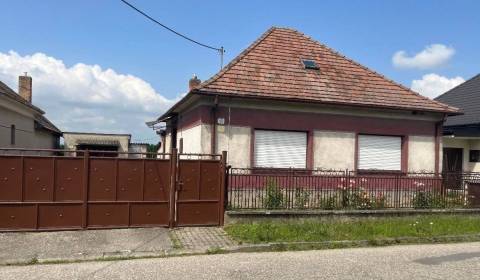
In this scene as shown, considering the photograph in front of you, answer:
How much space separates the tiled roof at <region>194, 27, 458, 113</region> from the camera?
627 inches

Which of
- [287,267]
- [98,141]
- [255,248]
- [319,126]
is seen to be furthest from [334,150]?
[98,141]

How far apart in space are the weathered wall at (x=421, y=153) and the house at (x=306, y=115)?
0.04 metres

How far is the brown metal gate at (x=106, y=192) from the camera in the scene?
434 inches

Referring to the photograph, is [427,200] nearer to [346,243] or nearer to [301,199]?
[301,199]

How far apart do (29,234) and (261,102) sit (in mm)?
8042

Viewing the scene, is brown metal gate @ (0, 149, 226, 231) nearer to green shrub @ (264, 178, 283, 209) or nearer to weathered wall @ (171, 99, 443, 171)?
green shrub @ (264, 178, 283, 209)

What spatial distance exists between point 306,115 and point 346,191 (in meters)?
3.67

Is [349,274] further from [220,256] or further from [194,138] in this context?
[194,138]

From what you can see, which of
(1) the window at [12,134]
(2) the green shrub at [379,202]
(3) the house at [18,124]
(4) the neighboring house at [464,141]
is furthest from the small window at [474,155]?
(1) the window at [12,134]

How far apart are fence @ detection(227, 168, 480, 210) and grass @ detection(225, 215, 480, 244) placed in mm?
685

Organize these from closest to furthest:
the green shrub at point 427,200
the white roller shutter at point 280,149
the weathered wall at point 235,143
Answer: the green shrub at point 427,200
the weathered wall at point 235,143
the white roller shutter at point 280,149

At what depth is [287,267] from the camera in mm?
8656

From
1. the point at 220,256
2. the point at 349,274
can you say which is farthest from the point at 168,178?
the point at 349,274

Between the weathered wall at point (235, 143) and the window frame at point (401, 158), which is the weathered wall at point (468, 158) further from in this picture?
the weathered wall at point (235, 143)
